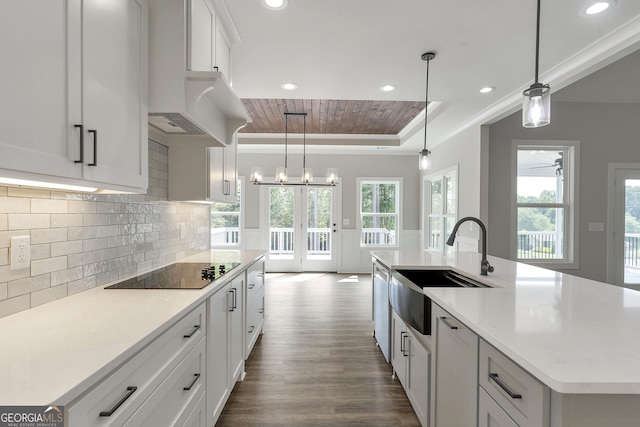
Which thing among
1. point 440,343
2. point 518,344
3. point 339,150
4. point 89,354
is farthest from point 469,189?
point 89,354

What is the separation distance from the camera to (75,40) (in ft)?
3.44

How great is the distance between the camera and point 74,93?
3.40 feet

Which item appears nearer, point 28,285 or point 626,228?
point 28,285

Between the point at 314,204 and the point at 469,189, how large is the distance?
317 centimetres

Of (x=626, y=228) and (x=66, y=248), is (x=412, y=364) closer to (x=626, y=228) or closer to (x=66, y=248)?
(x=66, y=248)

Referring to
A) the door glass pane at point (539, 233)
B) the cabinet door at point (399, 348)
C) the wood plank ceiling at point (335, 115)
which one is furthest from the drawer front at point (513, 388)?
the door glass pane at point (539, 233)

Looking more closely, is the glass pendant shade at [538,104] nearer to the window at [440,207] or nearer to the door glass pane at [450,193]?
the window at [440,207]

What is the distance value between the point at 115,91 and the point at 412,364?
7.10ft

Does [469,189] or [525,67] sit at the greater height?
[525,67]

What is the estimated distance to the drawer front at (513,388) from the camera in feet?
2.69

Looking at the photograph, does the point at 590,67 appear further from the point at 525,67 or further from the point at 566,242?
the point at 566,242

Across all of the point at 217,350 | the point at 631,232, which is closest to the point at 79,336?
the point at 217,350

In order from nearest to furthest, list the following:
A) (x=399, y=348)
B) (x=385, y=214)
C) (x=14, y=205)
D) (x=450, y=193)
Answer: (x=14, y=205) → (x=399, y=348) → (x=450, y=193) → (x=385, y=214)

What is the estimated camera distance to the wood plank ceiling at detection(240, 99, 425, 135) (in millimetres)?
4176
